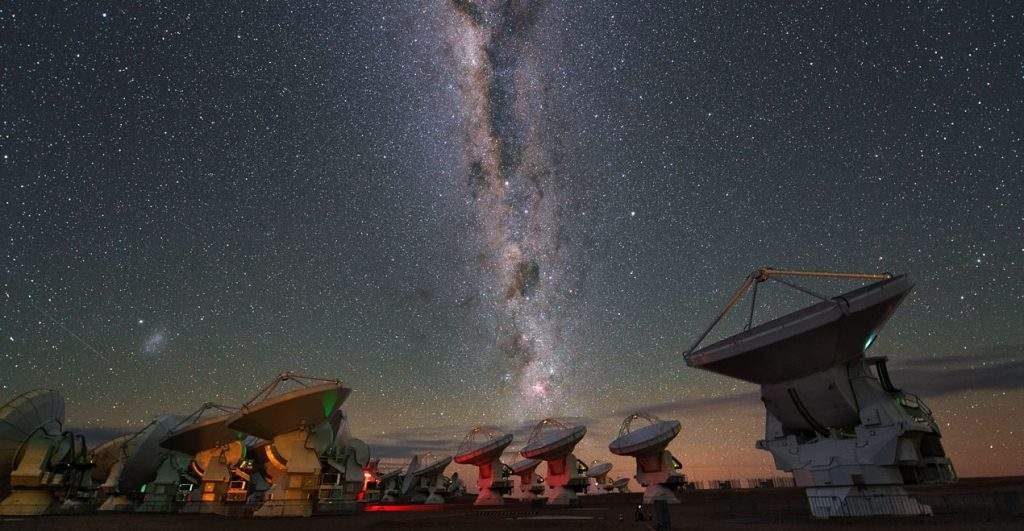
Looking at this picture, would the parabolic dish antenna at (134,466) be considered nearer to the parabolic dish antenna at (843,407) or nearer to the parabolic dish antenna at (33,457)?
the parabolic dish antenna at (33,457)

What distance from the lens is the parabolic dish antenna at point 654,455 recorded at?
37562 millimetres

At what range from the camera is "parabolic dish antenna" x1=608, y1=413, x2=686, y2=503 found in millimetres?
37562

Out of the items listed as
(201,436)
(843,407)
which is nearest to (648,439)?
(843,407)

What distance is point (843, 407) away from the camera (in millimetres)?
18656

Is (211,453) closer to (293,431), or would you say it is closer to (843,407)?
(293,431)

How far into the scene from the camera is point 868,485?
60.1ft

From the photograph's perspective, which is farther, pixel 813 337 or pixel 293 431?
pixel 293 431

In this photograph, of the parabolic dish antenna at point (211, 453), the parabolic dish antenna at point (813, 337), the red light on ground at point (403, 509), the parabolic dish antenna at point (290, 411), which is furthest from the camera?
the red light on ground at point (403, 509)

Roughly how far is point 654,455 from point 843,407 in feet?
73.3

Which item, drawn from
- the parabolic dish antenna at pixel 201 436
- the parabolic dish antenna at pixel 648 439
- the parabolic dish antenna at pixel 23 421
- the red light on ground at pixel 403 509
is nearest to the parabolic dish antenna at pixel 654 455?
the parabolic dish antenna at pixel 648 439

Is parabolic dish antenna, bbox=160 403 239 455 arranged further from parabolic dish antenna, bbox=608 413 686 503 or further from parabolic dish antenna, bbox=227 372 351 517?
parabolic dish antenna, bbox=608 413 686 503

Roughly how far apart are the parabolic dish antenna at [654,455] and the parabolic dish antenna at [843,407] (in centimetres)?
1786

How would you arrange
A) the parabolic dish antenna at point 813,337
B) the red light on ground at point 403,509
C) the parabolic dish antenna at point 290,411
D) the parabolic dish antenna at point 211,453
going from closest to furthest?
1. the parabolic dish antenna at point 813,337
2. the parabolic dish antenna at point 290,411
3. the parabolic dish antenna at point 211,453
4. the red light on ground at point 403,509

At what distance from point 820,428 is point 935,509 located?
28.6ft
